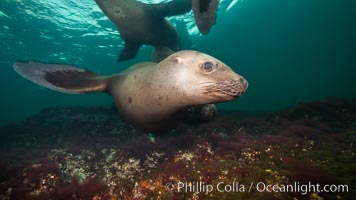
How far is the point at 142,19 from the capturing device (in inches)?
292

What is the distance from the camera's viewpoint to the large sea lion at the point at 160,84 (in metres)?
3.18

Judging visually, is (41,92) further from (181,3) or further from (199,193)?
(199,193)

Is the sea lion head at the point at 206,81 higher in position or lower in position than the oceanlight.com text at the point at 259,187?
higher

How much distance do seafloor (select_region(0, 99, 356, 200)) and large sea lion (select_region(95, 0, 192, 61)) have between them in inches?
117

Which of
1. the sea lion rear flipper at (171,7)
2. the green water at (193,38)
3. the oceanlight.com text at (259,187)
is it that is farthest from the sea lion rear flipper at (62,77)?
the green water at (193,38)

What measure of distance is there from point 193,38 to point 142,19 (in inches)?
665

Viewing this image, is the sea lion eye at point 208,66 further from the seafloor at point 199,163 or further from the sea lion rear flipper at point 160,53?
the sea lion rear flipper at point 160,53

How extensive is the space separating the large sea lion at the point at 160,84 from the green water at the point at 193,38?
10.8m

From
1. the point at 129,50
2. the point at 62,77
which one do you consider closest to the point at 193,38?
the point at 129,50

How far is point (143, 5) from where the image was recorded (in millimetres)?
7527

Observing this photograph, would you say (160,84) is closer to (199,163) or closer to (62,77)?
(199,163)

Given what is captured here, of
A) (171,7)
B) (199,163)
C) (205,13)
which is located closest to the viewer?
(199,163)

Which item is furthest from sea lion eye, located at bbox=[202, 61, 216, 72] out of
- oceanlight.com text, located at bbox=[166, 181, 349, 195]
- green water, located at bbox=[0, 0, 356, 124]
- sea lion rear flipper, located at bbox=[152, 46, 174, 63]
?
green water, located at bbox=[0, 0, 356, 124]

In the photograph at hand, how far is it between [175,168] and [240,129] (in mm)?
3378
